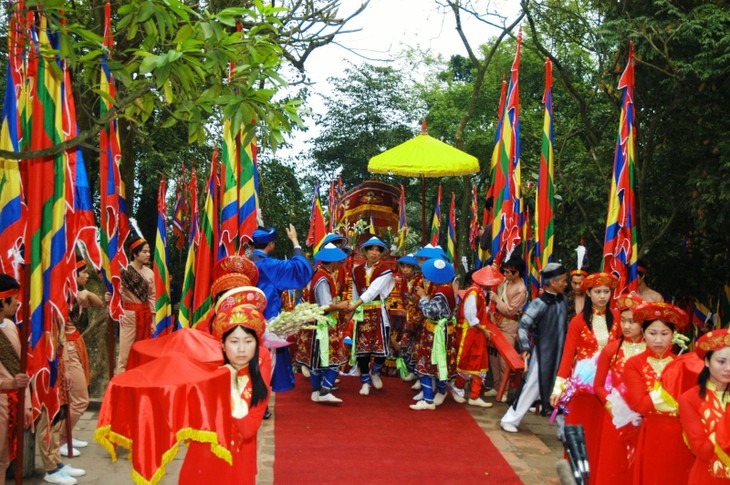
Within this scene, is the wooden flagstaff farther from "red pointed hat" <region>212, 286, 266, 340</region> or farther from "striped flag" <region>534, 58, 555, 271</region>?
"striped flag" <region>534, 58, 555, 271</region>

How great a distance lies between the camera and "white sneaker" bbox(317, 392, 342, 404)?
31.1 ft

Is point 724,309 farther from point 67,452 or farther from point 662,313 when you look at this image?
point 67,452

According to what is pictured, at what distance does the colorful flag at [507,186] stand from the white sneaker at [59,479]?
488cm

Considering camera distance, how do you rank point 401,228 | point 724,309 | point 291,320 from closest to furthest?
point 291,320 < point 724,309 < point 401,228

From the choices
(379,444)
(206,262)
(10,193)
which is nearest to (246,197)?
(206,262)

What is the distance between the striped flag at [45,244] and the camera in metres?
5.69

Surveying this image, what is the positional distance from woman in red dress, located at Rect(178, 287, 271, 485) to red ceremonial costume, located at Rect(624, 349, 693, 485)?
2.23 m

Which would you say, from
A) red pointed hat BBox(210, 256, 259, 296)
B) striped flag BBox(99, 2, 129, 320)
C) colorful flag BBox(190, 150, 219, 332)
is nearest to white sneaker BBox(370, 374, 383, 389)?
colorful flag BBox(190, 150, 219, 332)

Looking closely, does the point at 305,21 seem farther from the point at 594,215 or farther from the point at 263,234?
the point at 594,215

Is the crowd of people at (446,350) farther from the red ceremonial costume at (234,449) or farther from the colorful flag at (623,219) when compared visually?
the colorful flag at (623,219)

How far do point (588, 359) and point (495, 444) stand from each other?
1951mm

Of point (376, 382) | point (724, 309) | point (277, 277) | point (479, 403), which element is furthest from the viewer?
point (724, 309)

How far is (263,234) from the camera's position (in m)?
8.27

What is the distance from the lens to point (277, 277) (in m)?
8.05
